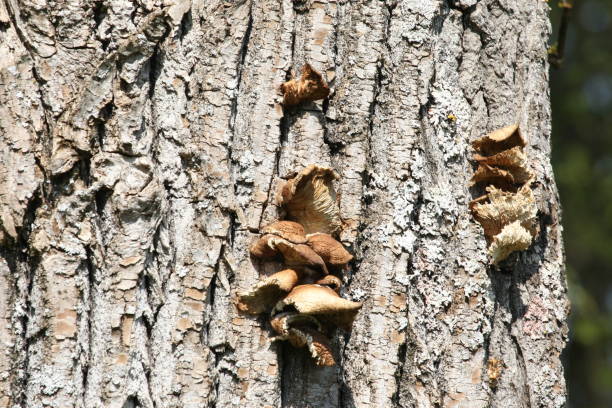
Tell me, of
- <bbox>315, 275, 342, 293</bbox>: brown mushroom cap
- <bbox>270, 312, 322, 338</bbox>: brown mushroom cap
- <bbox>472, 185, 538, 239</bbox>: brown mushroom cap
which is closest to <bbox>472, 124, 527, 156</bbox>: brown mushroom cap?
<bbox>472, 185, 538, 239</bbox>: brown mushroom cap

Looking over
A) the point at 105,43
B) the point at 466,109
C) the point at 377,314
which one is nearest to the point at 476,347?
the point at 377,314

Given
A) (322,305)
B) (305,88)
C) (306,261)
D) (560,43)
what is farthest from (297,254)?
(560,43)

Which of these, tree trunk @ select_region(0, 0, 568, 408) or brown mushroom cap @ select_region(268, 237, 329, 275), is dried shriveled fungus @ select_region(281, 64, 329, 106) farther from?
brown mushroom cap @ select_region(268, 237, 329, 275)

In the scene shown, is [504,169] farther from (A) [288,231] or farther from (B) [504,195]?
(A) [288,231]

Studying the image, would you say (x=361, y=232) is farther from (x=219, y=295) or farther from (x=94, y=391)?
(x=94, y=391)

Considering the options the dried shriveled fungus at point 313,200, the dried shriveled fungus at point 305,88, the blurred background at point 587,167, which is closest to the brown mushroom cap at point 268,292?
the dried shriveled fungus at point 313,200

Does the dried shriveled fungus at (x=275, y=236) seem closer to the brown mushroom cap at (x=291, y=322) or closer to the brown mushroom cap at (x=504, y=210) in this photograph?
the brown mushroom cap at (x=291, y=322)
